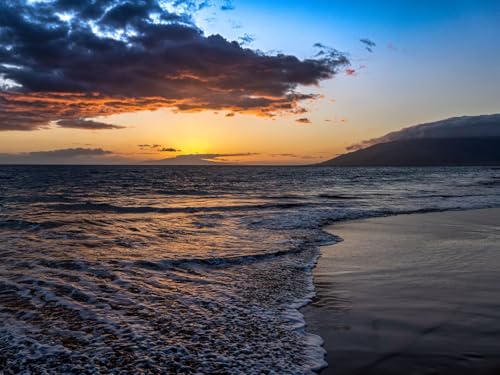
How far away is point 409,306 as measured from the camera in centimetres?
684

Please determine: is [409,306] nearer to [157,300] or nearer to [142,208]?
[157,300]

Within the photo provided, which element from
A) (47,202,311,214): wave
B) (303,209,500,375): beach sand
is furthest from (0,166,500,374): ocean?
(47,202,311,214): wave

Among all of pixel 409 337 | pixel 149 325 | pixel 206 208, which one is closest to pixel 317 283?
pixel 409 337

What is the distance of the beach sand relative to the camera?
4.93 m

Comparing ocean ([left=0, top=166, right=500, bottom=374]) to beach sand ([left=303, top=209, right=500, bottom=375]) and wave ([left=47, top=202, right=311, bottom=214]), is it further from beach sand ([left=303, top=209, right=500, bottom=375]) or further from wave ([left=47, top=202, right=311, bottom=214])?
wave ([left=47, top=202, right=311, bottom=214])

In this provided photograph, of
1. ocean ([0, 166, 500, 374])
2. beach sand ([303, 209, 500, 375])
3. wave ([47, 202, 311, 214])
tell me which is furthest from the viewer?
wave ([47, 202, 311, 214])

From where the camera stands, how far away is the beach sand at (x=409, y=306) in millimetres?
4934

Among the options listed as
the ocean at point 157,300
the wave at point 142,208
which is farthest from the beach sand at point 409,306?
the wave at point 142,208

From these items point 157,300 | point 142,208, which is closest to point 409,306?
point 157,300

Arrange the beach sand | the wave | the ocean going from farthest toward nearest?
the wave < the ocean < the beach sand

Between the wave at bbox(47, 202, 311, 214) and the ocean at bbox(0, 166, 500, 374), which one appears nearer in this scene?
the ocean at bbox(0, 166, 500, 374)

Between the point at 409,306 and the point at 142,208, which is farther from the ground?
the point at 409,306

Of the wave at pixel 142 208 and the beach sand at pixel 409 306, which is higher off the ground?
the beach sand at pixel 409 306

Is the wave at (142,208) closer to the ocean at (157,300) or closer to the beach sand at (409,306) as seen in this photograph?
the ocean at (157,300)
